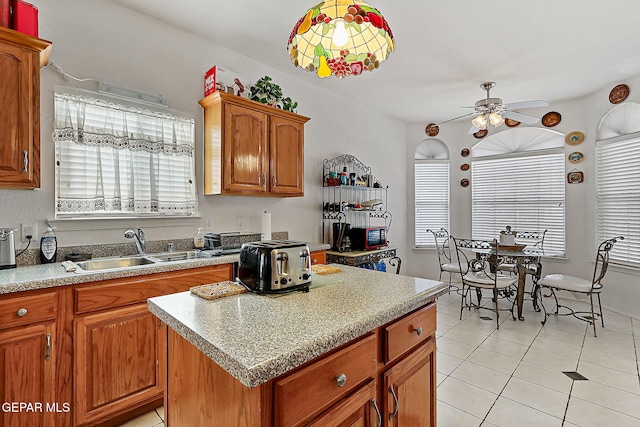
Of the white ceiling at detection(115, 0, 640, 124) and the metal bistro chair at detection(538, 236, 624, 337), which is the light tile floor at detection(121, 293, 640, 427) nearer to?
the metal bistro chair at detection(538, 236, 624, 337)

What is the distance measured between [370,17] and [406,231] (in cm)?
466

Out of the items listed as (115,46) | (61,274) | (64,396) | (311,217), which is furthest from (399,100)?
(64,396)

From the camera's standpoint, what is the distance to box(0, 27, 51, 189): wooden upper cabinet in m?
1.80

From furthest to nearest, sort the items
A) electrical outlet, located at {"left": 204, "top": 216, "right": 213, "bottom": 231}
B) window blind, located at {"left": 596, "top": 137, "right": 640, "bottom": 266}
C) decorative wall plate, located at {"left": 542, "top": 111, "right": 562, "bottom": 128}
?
decorative wall plate, located at {"left": 542, "top": 111, "right": 562, "bottom": 128} → window blind, located at {"left": 596, "top": 137, "right": 640, "bottom": 266} → electrical outlet, located at {"left": 204, "top": 216, "right": 213, "bottom": 231}

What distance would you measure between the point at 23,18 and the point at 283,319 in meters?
2.32

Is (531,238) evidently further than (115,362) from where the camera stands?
Yes

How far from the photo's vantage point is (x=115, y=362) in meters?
1.88

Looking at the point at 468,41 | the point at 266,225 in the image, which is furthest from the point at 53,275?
the point at 468,41

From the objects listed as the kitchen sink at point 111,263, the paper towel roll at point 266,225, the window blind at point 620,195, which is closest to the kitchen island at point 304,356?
the kitchen sink at point 111,263

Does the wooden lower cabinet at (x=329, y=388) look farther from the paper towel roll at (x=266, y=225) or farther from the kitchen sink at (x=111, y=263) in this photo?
the paper towel roll at (x=266, y=225)

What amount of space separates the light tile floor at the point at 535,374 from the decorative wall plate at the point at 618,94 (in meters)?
2.56

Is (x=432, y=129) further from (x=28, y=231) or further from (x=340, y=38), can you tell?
(x=28, y=231)

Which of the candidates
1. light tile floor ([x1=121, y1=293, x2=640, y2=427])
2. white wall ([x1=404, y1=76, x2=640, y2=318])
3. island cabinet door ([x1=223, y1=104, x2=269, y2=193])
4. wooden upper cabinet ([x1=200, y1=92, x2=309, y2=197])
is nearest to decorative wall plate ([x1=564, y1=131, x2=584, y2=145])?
white wall ([x1=404, y1=76, x2=640, y2=318])

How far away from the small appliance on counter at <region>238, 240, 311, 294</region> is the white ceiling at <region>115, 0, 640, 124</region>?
1.99 m
